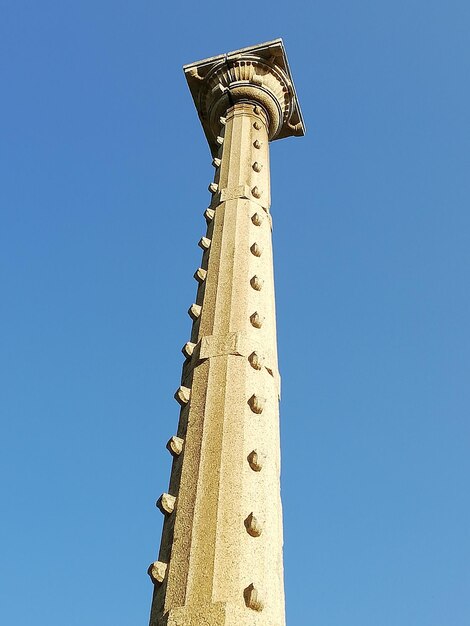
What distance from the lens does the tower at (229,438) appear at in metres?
5.32

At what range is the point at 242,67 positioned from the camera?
12.4m

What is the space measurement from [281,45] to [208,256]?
505 cm

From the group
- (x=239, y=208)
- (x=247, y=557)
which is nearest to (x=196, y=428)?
(x=247, y=557)

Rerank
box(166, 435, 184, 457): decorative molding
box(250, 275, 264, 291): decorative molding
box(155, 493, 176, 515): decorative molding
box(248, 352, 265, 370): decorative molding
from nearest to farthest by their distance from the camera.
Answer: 1. box(155, 493, 176, 515): decorative molding
2. box(166, 435, 184, 457): decorative molding
3. box(248, 352, 265, 370): decorative molding
4. box(250, 275, 264, 291): decorative molding

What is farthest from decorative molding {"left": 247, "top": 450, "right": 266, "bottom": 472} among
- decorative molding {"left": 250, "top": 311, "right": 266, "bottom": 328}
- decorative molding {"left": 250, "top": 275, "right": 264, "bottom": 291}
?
decorative molding {"left": 250, "top": 275, "right": 264, "bottom": 291}

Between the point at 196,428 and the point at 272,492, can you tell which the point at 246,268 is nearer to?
the point at 196,428

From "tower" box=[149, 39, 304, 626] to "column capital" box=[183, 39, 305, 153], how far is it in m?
1.43

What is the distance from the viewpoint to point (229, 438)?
6430 millimetres

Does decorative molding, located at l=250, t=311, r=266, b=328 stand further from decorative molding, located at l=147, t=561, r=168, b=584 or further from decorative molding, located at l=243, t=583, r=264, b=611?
decorative molding, located at l=243, t=583, r=264, b=611

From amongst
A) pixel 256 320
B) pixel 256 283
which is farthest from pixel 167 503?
pixel 256 283

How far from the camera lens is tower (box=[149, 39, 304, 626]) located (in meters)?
5.32

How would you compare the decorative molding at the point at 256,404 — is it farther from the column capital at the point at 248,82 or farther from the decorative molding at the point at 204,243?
the column capital at the point at 248,82

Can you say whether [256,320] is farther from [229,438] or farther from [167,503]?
[167,503]

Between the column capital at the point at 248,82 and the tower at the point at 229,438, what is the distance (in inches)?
56.3
